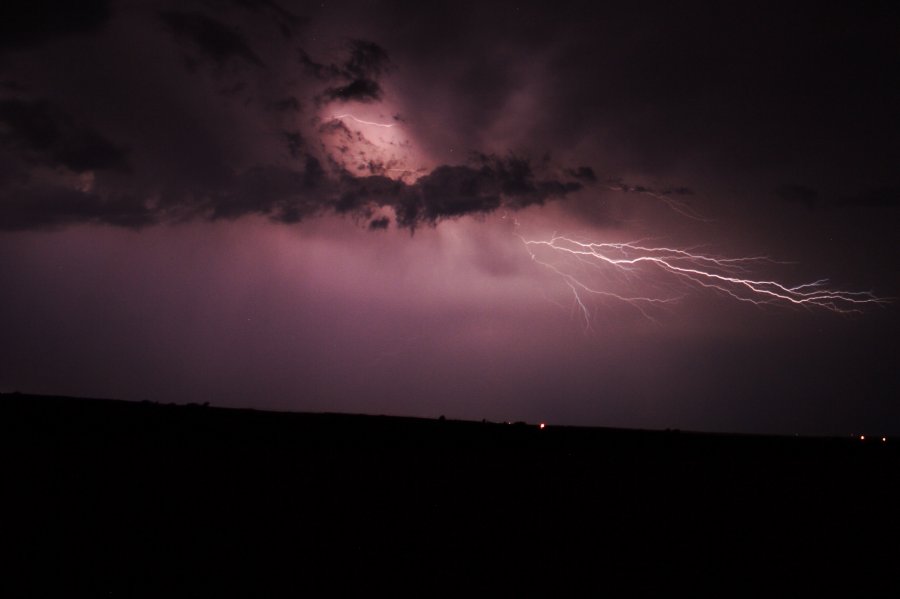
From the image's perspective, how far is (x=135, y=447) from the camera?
41.7 ft

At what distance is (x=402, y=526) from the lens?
23.6 feet

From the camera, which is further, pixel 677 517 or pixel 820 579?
pixel 677 517

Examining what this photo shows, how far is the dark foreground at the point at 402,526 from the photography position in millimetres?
5289

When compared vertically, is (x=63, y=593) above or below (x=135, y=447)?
below

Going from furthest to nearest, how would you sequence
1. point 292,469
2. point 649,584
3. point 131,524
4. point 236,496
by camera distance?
point 292,469 → point 236,496 → point 131,524 → point 649,584

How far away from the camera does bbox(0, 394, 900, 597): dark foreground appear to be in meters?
5.29

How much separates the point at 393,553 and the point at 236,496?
3386mm

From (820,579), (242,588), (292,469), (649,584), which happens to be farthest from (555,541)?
(292,469)

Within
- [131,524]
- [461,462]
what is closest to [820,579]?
[131,524]

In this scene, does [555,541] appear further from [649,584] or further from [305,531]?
[305,531]

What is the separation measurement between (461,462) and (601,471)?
3.36m

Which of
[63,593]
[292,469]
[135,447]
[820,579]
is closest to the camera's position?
[63,593]

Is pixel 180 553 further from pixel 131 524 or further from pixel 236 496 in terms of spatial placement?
pixel 236 496

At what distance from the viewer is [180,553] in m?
5.68
